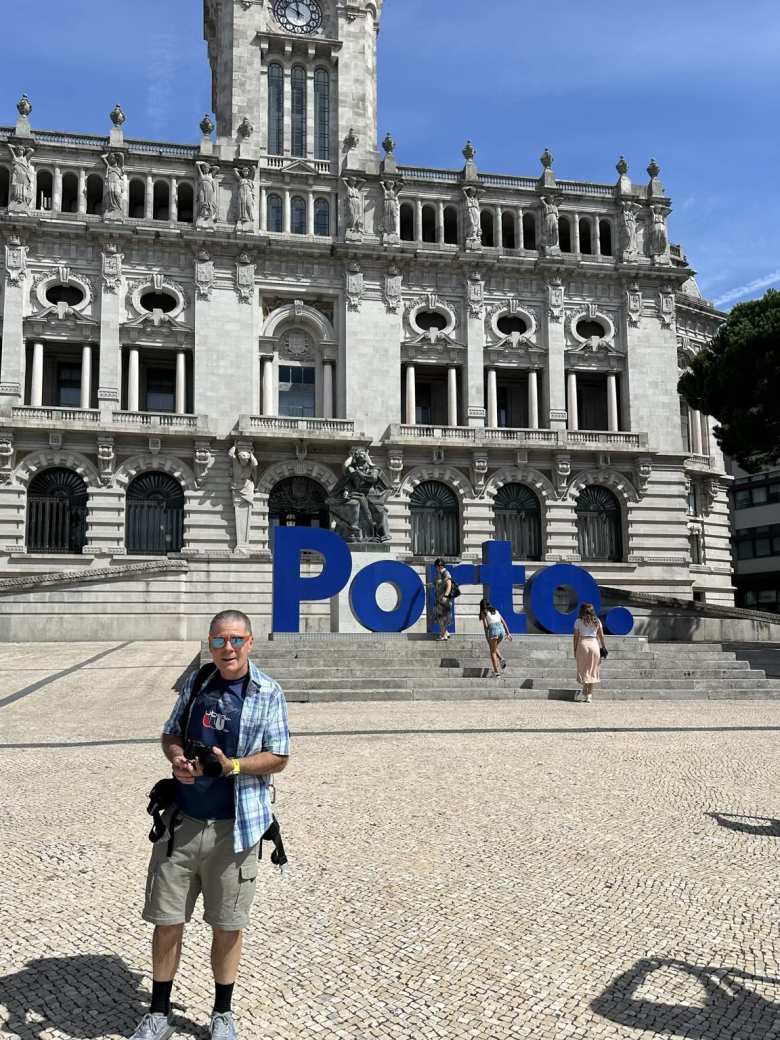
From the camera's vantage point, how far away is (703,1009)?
4.29 m

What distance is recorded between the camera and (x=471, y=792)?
8688 mm

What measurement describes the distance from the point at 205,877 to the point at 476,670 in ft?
50.1

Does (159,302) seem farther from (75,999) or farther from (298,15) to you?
(75,999)

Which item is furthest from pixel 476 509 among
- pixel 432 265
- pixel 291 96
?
pixel 291 96

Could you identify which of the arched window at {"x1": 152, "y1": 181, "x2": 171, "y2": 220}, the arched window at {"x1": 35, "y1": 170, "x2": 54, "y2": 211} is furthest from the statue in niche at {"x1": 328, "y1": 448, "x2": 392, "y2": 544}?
the arched window at {"x1": 35, "y1": 170, "x2": 54, "y2": 211}

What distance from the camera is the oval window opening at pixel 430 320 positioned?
42719mm

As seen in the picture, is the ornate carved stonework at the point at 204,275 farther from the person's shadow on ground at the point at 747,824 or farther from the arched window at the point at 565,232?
the person's shadow on ground at the point at 747,824

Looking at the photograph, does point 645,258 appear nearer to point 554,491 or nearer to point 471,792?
point 554,491

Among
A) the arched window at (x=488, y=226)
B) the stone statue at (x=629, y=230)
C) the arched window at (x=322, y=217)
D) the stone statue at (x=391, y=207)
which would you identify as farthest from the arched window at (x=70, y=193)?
the stone statue at (x=629, y=230)

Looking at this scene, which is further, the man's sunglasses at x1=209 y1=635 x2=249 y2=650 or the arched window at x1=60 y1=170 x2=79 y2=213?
the arched window at x1=60 y1=170 x2=79 y2=213

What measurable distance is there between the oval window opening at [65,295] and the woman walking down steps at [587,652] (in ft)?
103

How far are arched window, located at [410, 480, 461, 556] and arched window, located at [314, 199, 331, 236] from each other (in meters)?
13.8

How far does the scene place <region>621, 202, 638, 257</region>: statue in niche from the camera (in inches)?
1732

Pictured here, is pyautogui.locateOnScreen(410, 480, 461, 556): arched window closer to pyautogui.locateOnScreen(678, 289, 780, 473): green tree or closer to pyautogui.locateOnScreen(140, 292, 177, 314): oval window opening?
pyautogui.locateOnScreen(678, 289, 780, 473): green tree
